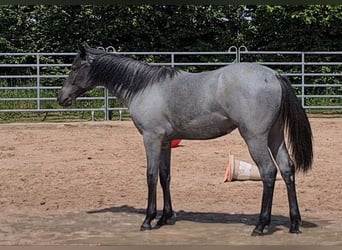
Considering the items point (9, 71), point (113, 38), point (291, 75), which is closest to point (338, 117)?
point (291, 75)

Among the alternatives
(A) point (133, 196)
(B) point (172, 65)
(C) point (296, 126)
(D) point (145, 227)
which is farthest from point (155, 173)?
(B) point (172, 65)

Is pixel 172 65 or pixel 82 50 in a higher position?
pixel 172 65

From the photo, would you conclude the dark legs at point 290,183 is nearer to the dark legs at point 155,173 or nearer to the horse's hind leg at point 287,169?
the horse's hind leg at point 287,169

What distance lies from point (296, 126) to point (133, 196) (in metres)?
2.23

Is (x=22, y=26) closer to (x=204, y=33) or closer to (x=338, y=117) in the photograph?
(x=204, y=33)

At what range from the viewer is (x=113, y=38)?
15.7 meters

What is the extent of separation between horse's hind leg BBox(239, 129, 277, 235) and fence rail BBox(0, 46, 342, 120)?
957 cm

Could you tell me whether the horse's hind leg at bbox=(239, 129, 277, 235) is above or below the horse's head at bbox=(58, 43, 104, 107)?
below

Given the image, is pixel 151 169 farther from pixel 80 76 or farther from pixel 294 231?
pixel 294 231

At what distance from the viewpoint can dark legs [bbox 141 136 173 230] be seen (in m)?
4.71

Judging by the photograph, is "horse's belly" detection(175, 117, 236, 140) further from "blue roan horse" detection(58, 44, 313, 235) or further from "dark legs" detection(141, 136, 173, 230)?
"dark legs" detection(141, 136, 173, 230)

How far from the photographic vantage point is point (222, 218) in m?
5.13

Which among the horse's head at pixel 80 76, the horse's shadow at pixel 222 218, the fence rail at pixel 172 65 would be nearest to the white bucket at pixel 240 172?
the horse's shadow at pixel 222 218

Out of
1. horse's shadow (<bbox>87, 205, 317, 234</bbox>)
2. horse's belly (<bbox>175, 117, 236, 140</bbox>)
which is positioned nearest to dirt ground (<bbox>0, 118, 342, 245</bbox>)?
horse's shadow (<bbox>87, 205, 317, 234</bbox>)
